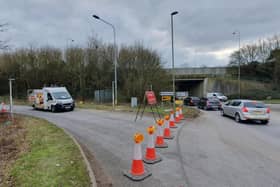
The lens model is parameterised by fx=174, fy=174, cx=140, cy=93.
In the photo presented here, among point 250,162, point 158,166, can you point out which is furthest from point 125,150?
point 250,162

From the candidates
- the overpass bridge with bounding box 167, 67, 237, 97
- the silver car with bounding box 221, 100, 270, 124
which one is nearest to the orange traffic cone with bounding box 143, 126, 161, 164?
the silver car with bounding box 221, 100, 270, 124

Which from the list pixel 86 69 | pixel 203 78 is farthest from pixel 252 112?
pixel 203 78

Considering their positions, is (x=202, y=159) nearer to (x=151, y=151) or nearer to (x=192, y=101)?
(x=151, y=151)

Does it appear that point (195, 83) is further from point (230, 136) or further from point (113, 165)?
point (113, 165)

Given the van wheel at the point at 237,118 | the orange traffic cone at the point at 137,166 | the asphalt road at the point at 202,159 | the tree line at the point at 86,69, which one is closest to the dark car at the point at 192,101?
the tree line at the point at 86,69

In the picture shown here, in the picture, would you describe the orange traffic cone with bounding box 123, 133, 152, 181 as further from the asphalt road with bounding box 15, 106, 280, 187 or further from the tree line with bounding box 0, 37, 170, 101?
the tree line with bounding box 0, 37, 170, 101

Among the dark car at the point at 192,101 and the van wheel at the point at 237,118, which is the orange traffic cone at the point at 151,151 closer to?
the van wheel at the point at 237,118

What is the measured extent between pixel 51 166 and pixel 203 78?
39.0m

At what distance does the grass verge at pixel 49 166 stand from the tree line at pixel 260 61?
44.9 m

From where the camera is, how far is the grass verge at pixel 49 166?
3.67 metres

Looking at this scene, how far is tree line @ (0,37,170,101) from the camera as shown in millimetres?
24125

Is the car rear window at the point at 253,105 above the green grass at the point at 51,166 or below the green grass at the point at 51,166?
above

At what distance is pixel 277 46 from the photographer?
129 feet

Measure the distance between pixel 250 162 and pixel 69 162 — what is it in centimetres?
498
